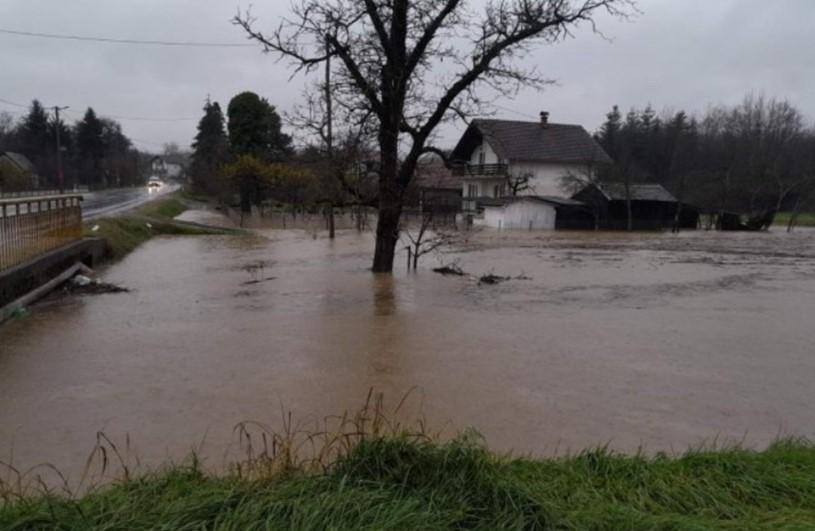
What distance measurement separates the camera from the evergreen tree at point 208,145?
6316 cm

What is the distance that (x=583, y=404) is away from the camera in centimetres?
664

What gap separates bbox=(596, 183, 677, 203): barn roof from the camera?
45.9m

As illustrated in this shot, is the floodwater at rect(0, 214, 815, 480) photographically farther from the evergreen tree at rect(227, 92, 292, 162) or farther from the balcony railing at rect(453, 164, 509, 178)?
the evergreen tree at rect(227, 92, 292, 162)

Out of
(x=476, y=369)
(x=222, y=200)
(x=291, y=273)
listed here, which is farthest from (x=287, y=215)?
(x=476, y=369)

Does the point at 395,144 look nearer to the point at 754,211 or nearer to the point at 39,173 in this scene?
the point at 754,211

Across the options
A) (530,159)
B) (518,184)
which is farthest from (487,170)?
(518,184)

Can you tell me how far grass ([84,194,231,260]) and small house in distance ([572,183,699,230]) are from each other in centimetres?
2718

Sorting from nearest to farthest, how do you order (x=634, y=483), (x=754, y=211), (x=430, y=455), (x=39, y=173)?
(x=430, y=455)
(x=634, y=483)
(x=754, y=211)
(x=39, y=173)

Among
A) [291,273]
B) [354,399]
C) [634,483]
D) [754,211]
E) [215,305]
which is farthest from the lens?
[754,211]

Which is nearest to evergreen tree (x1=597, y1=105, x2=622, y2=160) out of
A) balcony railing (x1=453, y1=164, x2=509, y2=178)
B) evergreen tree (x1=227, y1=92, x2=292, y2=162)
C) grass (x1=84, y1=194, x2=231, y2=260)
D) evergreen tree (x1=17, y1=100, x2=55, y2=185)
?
balcony railing (x1=453, y1=164, x2=509, y2=178)

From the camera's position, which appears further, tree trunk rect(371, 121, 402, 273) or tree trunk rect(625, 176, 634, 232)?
tree trunk rect(625, 176, 634, 232)

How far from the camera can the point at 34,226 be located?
1294 cm

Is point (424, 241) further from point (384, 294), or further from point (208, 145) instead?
point (208, 145)

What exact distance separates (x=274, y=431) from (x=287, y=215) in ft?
149
